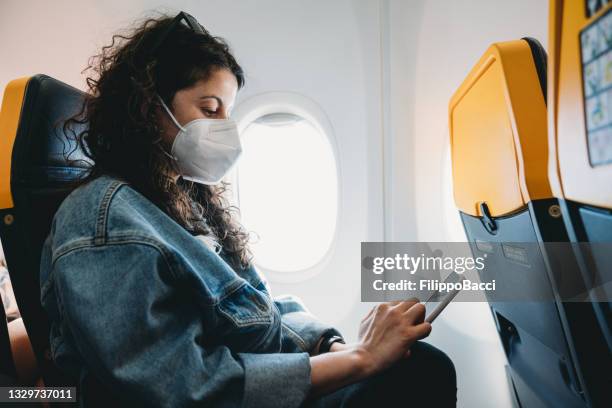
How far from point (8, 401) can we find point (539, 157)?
57.4 inches

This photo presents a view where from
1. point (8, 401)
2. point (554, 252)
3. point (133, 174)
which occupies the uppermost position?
point (133, 174)

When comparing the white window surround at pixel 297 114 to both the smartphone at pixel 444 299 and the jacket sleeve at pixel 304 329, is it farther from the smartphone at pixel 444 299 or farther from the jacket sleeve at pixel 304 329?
the smartphone at pixel 444 299

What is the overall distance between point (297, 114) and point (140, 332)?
1884 millimetres

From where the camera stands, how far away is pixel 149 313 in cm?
71

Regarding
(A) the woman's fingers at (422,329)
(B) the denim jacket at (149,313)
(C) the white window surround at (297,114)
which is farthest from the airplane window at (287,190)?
(B) the denim jacket at (149,313)

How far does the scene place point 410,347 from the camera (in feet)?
3.35

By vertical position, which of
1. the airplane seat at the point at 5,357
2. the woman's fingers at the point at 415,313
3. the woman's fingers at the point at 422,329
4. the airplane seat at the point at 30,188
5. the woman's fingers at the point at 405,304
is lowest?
the airplane seat at the point at 5,357

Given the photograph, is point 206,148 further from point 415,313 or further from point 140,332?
point 415,313

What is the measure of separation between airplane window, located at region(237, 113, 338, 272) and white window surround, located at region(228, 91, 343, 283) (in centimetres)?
4

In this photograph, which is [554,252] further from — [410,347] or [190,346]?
[190,346]

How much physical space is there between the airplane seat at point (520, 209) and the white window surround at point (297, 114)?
107cm

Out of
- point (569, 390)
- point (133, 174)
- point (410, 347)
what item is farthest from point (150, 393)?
point (569, 390)

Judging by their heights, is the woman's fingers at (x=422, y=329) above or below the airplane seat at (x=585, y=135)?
below

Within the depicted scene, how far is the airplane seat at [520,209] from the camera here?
2.56 feet
